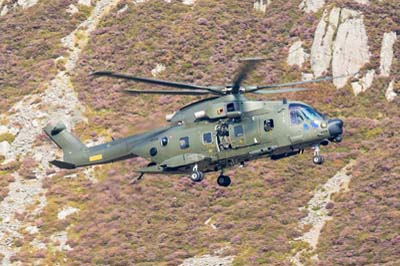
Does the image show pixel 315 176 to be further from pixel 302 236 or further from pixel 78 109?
pixel 78 109

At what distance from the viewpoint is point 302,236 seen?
60781 mm

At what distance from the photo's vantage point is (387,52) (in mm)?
76625

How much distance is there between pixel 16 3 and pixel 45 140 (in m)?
25.5

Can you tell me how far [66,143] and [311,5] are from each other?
129 ft

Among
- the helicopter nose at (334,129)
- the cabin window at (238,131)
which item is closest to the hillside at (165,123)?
the cabin window at (238,131)

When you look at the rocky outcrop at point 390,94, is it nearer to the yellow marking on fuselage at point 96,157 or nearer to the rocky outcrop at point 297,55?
the rocky outcrop at point 297,55

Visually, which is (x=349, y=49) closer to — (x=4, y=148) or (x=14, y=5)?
(x=4, y=148)

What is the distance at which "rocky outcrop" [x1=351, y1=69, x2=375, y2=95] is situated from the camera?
74188 mm

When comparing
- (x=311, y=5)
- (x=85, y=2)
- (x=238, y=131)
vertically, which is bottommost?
(x=85, y=2)

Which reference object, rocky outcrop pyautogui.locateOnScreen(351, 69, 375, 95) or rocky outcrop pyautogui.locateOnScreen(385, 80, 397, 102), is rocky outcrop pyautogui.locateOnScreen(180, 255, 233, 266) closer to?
rocky outcrop pyautogui.locateOnScreen(351, 69, 375, 95)

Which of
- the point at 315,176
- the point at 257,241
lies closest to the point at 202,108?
the point at 257,241

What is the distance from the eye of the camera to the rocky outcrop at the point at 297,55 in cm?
7806

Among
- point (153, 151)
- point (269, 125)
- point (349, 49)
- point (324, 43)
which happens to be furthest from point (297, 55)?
point (269, 125)

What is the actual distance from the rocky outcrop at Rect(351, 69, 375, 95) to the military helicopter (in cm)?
3004
